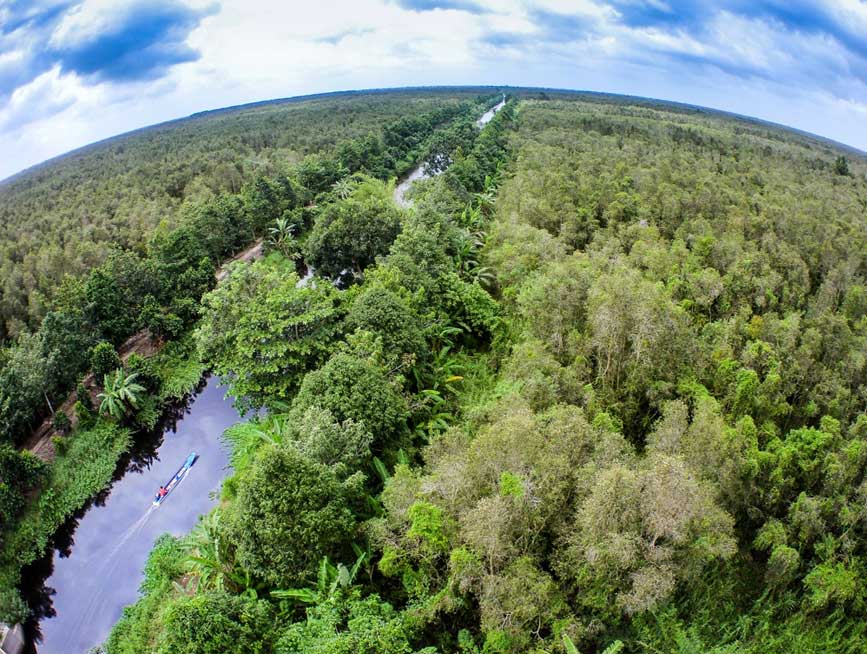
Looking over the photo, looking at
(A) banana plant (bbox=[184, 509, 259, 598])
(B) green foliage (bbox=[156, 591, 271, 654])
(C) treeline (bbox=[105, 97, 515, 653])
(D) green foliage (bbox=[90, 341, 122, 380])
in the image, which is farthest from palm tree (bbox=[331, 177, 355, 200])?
(B) green foliage (bbox=[156, 591, 271, 654])

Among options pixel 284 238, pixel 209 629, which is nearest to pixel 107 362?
pixel 284 238

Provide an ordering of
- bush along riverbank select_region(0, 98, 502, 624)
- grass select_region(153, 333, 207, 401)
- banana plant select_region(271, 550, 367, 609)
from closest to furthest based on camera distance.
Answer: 1. banana plant select_region(271, 550, 367, 609)
2. bush along riverbank select_region(0, 98, 502, 624)
3. grass select_region(153, 333, 207, 401)

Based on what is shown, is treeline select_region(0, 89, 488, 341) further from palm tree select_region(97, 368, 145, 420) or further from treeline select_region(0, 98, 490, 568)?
palm tree select_region(97, 368, 145, 420)

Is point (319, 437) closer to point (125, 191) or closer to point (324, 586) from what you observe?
point (324, 586)

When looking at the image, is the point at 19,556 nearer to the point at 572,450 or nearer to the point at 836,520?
the point at 572,450

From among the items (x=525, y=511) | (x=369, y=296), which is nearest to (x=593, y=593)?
(x=525, y=511)
